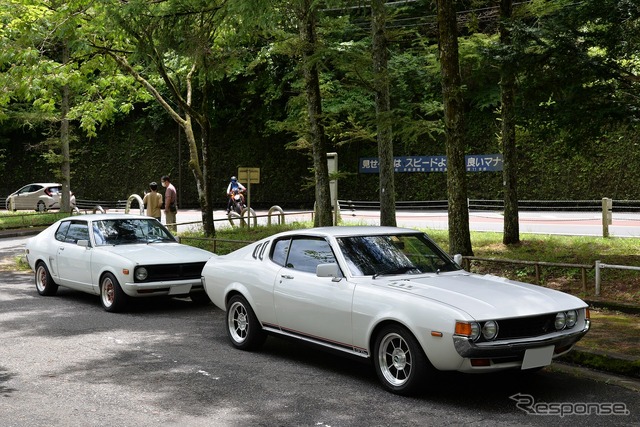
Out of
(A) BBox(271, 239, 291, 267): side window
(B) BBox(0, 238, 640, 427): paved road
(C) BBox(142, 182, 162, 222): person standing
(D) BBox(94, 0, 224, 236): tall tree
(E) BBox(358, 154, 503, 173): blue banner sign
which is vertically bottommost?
(B) BBox(0, 238, 640, 427): paved road

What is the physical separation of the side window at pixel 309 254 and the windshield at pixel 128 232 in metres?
4.80

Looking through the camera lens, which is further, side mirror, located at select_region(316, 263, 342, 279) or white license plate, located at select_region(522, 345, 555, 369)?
side mirror, located at select_region(316, 263, 342, 279)

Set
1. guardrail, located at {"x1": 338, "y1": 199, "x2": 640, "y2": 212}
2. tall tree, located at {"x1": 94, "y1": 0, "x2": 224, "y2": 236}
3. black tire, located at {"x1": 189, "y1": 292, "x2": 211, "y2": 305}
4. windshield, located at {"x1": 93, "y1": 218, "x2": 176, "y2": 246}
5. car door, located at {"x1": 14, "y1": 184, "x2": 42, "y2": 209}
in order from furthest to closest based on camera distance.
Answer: car door, located at {"x1": 14, "y1": 184, "x2": 42, "y2": 209} → guardrail, located at {"x1": 338, "y1": 199, "x2": 640, "y2": 212} → tall tree, located at {"x1": 94, "y1": 0, "x2": 224, "y2": 236} → windshield, located at {"x1": 93, "y1": 218, "x2": 176, "y2": 246} → black tire, located at {"x1": 189, "y1": 292, "x2": 211, "y2": 305}

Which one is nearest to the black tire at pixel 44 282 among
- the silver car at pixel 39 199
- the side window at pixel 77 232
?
the side window at pixel 77 232

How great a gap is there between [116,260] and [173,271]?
0.85m

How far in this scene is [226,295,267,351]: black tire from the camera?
810 cm

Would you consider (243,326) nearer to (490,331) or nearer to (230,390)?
(230,390)

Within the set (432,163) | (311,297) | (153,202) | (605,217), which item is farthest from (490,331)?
(432,163)

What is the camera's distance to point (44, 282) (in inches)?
500

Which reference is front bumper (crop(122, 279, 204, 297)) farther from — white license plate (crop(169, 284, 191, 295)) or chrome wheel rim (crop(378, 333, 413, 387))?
chrome wheel rim (crop(378, 333, 413, 387))

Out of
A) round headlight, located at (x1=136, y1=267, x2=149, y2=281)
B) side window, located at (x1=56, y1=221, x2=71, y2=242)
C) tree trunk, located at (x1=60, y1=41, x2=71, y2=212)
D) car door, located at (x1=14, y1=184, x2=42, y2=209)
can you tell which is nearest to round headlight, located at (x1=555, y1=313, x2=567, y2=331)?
round headlight, located at (x1=136, y1=267, x2=149, y2=281)

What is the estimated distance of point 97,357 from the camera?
26.0 ft

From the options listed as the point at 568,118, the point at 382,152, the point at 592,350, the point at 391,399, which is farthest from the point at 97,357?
the point at 382,152

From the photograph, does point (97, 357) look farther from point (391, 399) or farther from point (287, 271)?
point (391, 399)
